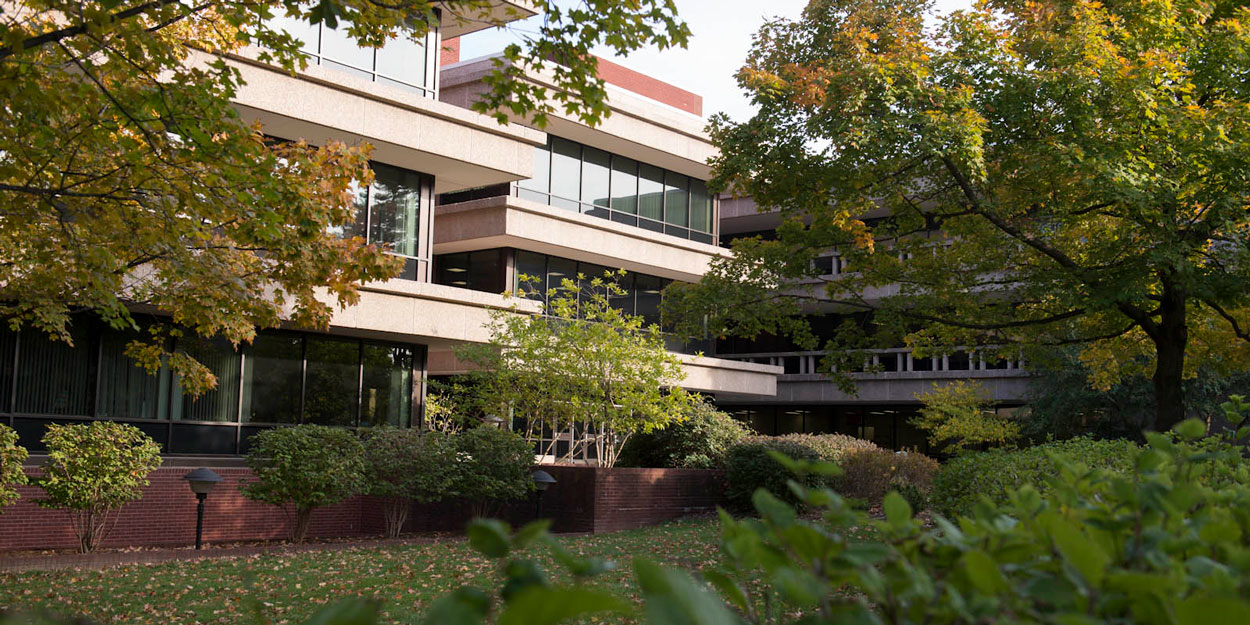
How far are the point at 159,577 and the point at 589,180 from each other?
2074 cm

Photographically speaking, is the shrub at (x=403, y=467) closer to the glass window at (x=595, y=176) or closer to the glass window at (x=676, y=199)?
the glass window at (x=595, y=176)

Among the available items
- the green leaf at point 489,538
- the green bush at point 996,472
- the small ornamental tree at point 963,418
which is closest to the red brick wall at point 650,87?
the small ornamental tree at point 963,418

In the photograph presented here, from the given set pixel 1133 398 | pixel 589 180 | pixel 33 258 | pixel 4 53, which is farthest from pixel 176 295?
pixel 1133 398

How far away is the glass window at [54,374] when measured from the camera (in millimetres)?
18859

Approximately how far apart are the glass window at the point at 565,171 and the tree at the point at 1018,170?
31.5ft

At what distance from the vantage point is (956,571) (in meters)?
1.80

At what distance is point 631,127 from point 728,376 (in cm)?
871

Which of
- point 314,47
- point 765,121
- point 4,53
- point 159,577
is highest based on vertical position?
point 314,47

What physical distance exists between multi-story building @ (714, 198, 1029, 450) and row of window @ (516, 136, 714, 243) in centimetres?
385

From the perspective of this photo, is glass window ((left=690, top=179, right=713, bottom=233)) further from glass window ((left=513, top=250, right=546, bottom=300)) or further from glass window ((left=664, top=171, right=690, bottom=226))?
glass window ((left=513, top=250, right=546, bottom=300))

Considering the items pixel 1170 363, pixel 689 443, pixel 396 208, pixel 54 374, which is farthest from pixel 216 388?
pixel 1170 363

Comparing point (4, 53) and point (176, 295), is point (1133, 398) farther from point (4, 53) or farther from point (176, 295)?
point (4, 53)

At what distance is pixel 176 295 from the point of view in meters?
13.4

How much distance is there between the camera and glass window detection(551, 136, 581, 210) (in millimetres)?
30438
